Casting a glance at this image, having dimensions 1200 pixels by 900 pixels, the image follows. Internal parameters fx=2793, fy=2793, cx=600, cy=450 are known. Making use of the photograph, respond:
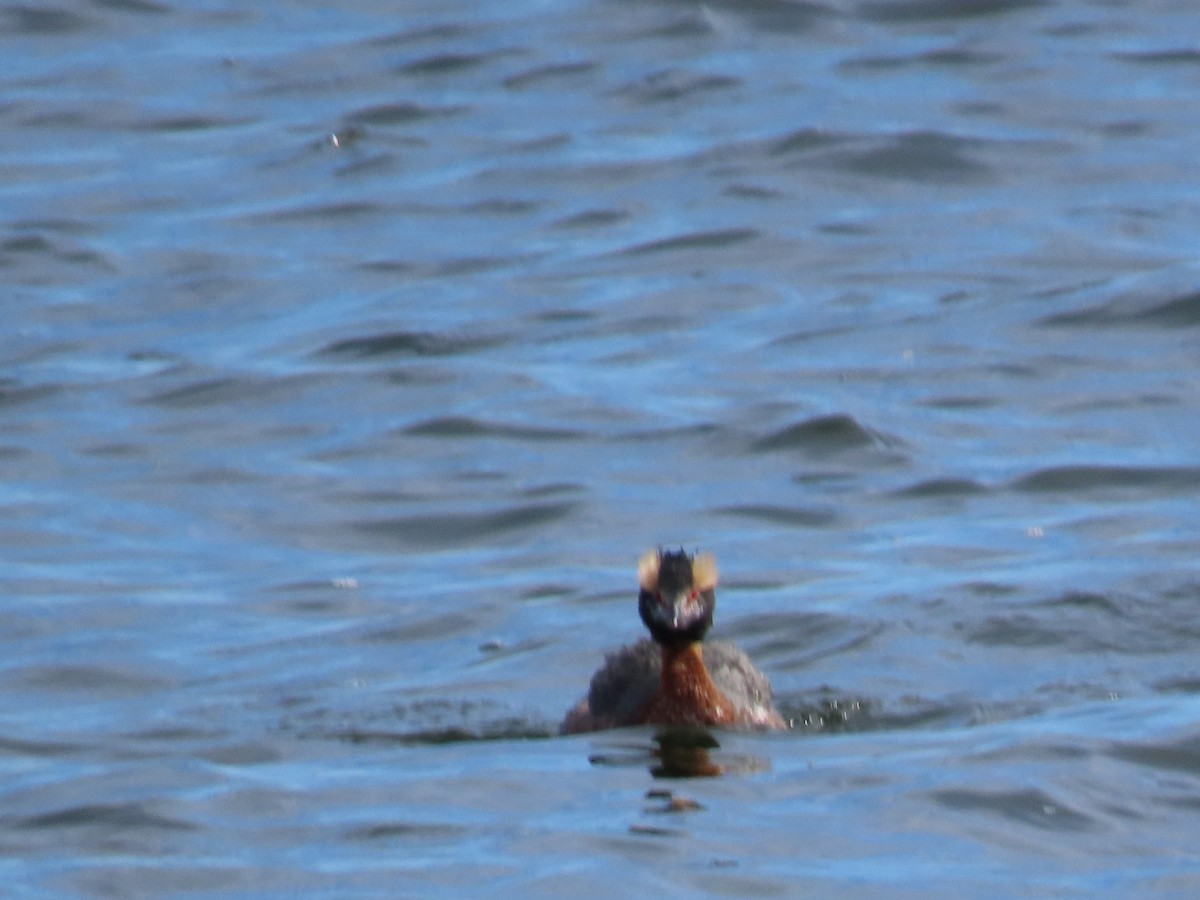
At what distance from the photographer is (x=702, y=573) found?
45.2 feet

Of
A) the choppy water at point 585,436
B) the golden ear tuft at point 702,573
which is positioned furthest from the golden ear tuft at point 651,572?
the choppy water at point 585,436

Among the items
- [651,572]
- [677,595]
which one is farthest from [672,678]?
[651,572]

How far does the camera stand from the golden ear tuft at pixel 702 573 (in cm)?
1377

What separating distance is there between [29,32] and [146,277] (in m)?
9.77

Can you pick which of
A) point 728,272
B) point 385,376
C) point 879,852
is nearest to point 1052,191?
point 728,272

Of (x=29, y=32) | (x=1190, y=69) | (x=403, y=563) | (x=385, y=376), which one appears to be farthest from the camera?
(x=29, y=32)

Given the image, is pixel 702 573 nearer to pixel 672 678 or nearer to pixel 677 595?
pixel 677 595

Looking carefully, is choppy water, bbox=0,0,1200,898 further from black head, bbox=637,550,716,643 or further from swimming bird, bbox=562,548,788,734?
black head, bbox=637,550,716,643

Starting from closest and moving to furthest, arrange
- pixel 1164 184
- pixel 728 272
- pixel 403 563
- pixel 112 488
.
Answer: pixel 403 563 → pixel 112 488 → pixel 728 272 → pixel 1164 184

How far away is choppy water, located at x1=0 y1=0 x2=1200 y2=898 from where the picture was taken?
11766 mm

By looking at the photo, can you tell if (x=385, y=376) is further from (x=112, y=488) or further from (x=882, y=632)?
(x=882, y=632)

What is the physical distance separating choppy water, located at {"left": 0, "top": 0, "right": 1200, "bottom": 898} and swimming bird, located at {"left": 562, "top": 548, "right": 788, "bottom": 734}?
18 cm

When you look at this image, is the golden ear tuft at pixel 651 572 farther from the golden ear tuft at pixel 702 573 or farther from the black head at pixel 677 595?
the golden ear tuft at pixel 702 573

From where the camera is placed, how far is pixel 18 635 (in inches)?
627
